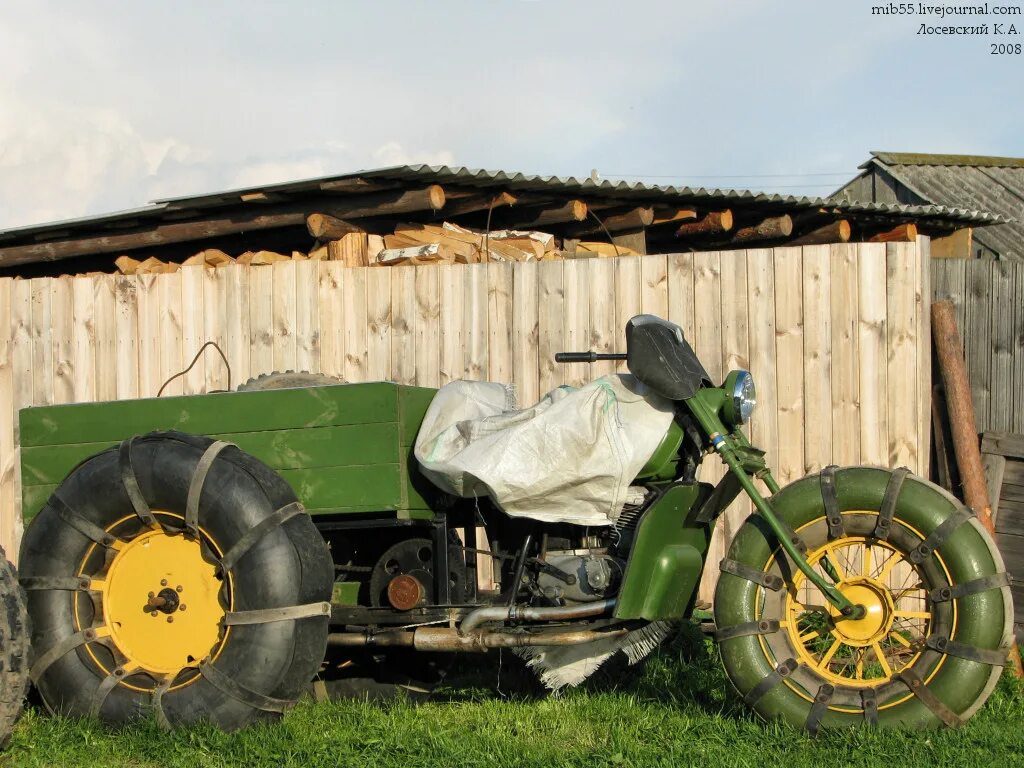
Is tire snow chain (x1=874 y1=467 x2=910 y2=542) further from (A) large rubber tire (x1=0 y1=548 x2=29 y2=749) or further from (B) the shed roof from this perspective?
(B) the shed roof

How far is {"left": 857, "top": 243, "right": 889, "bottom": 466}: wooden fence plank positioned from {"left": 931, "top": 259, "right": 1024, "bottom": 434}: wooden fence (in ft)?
1.73

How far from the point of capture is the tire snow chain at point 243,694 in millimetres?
4590

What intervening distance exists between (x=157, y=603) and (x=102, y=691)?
401mm

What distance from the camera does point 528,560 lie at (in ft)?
16.4

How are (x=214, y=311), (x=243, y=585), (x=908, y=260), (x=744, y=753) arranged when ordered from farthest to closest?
(x=214, y=311)
(x=908, y=260)
(x=243, y=585)
(x=744, y=753)

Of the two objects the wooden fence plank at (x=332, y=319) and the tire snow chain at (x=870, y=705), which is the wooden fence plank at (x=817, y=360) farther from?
the wooden fence plank at (x=332, y=319)

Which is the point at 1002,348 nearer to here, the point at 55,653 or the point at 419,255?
the point at 419,255

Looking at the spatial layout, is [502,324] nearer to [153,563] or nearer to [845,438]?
[845,438]

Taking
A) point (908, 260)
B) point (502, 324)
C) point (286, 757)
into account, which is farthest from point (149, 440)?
point (908, 260)

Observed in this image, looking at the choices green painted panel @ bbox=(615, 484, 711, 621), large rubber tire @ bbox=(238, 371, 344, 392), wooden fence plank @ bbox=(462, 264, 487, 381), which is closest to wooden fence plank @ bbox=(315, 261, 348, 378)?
wooden fence plank @ bbox=(462, 264, 487, 381)

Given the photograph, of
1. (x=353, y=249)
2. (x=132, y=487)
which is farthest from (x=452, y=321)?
(x=132, y=487)

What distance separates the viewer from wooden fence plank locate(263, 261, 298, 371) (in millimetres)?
7406

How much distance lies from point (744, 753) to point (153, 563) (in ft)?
8.36

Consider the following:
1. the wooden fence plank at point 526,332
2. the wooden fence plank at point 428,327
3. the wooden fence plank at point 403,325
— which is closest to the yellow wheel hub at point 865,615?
the wooden fence plank at point 526,332
